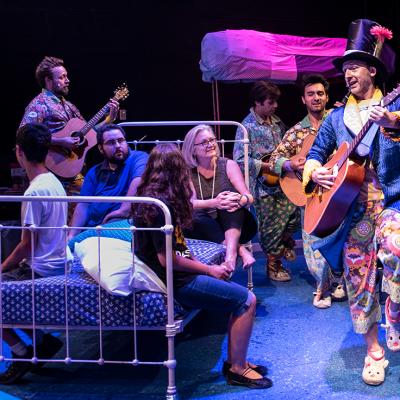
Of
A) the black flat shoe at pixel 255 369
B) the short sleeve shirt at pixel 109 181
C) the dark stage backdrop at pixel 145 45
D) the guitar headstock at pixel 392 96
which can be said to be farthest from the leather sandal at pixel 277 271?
the dark stage backdrop at pixel 145 45

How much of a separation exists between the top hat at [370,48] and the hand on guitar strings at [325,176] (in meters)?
0.56

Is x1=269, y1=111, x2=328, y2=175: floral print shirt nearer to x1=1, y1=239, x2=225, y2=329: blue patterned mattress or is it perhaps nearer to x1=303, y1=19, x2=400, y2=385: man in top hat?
x1=303, y1=19, x2=400, y2=385: man in top hat

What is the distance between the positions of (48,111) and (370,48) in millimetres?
3172

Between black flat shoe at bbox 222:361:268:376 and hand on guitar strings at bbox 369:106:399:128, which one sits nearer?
hand on guitar strings at bbox 369:106:399:128

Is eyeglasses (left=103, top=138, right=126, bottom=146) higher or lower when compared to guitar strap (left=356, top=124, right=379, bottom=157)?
lower

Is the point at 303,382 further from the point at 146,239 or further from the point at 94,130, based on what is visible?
the point at 94,130

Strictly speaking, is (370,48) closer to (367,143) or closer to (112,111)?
(367,143)

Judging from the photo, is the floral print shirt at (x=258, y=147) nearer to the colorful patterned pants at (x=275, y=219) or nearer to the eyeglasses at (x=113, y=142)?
the colorful patterned pants at (x=275, y=219)

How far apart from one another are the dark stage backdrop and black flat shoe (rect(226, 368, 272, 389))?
7.12 meters

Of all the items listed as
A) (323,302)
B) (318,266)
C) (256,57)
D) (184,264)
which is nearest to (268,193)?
(318,266)

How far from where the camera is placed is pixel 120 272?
3.32 m

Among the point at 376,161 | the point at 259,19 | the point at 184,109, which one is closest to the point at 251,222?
the point at 376,161

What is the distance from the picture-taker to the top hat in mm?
3361

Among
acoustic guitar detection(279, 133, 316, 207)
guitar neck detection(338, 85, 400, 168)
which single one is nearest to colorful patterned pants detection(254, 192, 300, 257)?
acoustic guitar detection(279, 133, 316, 207)
